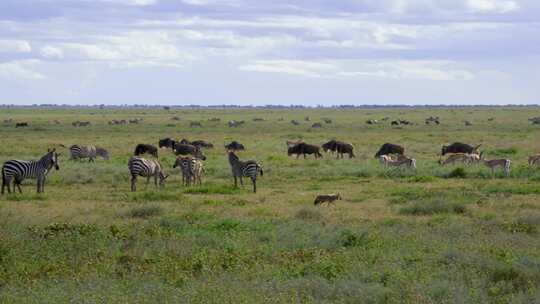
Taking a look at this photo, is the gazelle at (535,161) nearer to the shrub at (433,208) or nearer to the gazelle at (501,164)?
the gazelle at (501,164)

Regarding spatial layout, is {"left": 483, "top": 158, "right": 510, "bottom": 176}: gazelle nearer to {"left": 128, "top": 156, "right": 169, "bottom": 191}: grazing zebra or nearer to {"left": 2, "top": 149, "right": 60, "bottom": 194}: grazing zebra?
{"left": 128, "top": 156, "right": 169, "bottom": 191}: grazing zebra

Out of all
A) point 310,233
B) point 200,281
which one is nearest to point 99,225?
point 310,233

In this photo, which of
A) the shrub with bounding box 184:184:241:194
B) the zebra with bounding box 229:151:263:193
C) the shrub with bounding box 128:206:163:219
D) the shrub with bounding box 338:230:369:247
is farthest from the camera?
Answer: the zebra with bounding box 229:151:263:193

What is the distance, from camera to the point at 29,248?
1264 centimetres

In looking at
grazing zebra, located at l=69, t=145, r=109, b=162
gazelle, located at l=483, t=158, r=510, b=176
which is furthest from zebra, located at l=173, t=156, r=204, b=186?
grazing zebra, located at l=69, t=145, r=109, b=162

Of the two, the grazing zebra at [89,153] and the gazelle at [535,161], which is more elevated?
the gazelle at [535,161]

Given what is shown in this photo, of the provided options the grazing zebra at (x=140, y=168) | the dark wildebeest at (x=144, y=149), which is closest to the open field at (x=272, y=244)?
the grazing zebra at (x=140, y=168)

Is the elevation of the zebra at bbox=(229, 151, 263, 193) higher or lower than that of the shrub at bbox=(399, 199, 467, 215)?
higher

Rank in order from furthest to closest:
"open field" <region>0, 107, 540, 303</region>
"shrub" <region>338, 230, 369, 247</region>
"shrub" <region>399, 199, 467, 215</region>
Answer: "shrub" <region>399, 199, 467, 215</region>, "shrub" <region>338, 230, 369, 247</region>, "open field" <region>0, 107, 540, 303</region>

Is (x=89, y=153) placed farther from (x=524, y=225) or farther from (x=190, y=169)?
(x=524, y=225)

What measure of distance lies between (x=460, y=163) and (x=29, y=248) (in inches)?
880

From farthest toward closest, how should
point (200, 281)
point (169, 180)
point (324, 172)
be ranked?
point (324, 172), point (169, 180), point (200, 281)

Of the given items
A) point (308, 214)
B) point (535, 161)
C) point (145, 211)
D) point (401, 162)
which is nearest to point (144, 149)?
point (401, 162)

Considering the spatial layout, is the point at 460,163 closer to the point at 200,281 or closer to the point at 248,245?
the point at 248,245
